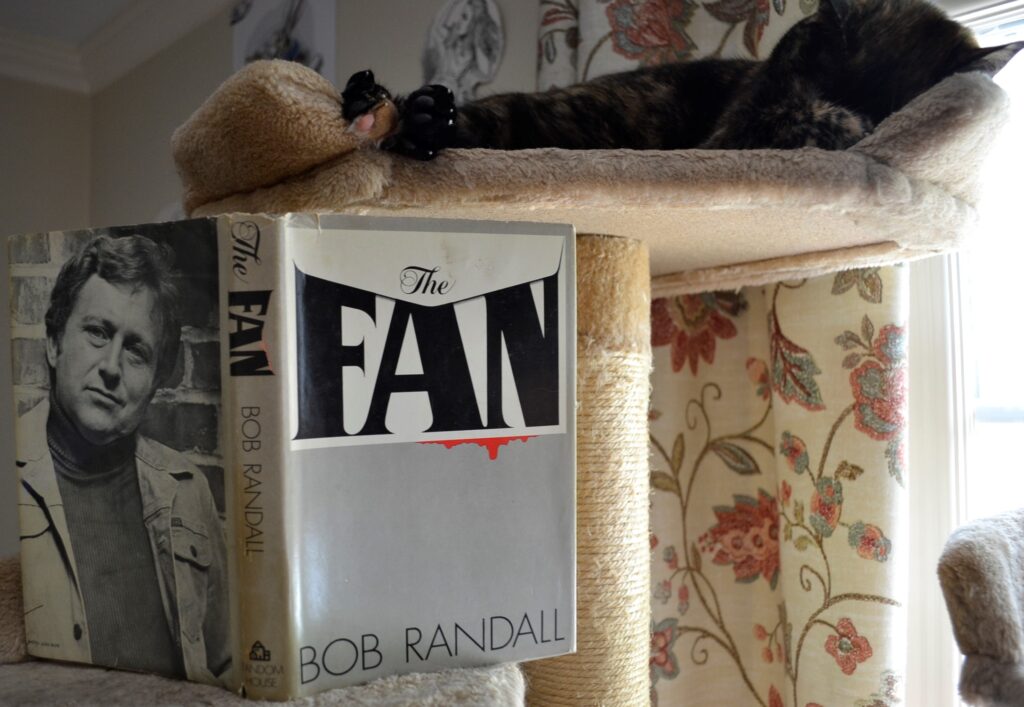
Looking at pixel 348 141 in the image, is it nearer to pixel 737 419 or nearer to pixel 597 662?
pixel 597 662

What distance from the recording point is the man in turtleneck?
1.57 feet

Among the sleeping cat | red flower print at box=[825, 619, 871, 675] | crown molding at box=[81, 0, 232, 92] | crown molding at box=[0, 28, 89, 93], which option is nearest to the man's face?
the sleeping cat

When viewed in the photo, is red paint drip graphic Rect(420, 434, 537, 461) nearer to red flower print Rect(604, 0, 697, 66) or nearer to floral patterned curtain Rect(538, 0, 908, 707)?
floral patterned curtain Rect(538, 0, 908, 707)

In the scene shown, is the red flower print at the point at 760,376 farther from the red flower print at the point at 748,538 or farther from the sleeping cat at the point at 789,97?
the sleeping cat at the point at 789,97

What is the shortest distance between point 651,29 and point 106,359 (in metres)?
0.83

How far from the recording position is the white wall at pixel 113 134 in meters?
1.58

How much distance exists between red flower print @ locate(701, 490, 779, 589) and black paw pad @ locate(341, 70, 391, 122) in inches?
29.9

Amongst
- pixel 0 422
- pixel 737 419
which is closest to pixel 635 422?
pixel 737 419

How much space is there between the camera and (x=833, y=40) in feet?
2.43

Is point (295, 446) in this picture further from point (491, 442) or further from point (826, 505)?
point (826, 505)

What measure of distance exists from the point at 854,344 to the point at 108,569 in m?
0.77

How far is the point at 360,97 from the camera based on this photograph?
53cm

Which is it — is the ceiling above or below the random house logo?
above

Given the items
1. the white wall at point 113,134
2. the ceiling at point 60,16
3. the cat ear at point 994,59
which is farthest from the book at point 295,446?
the ceiling at point 60,16
